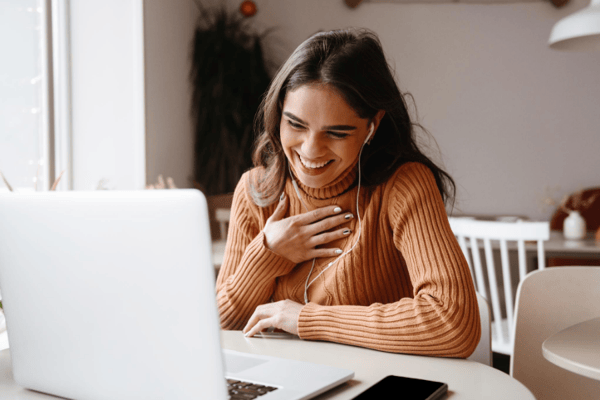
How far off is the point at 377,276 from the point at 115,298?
2.25 feet

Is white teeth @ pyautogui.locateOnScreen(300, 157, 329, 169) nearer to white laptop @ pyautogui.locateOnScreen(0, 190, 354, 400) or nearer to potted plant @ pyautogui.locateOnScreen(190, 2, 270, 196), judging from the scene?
white laptop @ pyautogui.locateOnScreen(0, 190, 354, 400)

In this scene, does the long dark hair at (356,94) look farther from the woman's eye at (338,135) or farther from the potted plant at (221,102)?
the potted plant at (221,102)

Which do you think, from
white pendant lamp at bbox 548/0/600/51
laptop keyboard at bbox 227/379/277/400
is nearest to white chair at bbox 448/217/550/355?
white pendant lamp at bbox 548/0/600/51

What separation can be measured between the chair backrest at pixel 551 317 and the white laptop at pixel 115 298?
690mm

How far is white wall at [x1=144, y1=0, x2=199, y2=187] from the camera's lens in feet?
9.34

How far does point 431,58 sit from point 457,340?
11.3 ft

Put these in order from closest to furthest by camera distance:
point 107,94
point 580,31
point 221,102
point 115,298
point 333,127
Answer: point 115,298
point 333,127
point 580,31
point 107,94
point 221,102

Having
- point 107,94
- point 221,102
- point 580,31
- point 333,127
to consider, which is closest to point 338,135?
point 333,127

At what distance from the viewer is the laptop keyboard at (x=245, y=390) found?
25.1 inches

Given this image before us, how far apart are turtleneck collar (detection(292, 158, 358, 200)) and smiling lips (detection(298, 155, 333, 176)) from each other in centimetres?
6

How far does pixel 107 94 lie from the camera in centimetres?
266

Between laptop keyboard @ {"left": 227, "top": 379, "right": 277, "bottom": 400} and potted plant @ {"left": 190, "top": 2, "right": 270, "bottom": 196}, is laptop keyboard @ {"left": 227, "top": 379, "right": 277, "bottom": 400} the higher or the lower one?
the lower one

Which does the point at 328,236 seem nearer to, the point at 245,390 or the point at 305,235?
the point at 305,235

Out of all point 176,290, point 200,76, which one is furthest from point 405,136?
point 200,76
